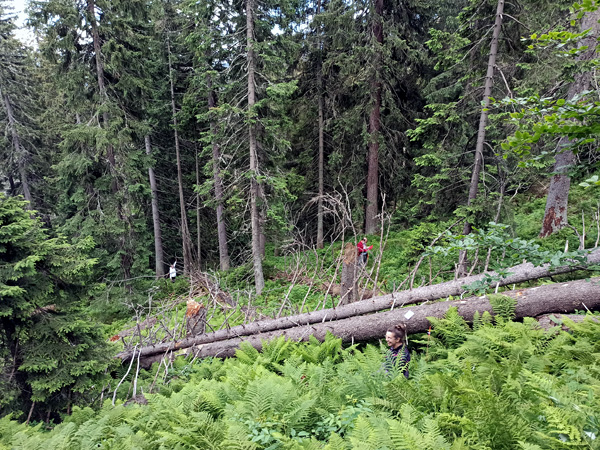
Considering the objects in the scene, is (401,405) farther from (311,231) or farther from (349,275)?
(311,231)

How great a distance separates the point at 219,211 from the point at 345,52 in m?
9.00

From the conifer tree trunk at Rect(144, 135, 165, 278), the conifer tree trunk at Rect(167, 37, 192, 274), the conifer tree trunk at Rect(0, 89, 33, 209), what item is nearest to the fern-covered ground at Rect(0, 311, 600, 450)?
the conifer tree trunk at Rect(167, 37, 192, 274)

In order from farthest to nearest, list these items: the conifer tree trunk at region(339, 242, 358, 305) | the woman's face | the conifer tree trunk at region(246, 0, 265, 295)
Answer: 1. the conifer tree trunk at region(246, 0, 265, 295)
2. the conifer tree trunk at region(339, 242, 358, 305)
3. the woman's face

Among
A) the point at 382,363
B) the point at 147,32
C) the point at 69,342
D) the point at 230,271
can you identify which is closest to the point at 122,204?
the point at 230,271

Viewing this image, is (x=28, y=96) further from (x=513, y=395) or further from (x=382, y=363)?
(x=513, y=395)

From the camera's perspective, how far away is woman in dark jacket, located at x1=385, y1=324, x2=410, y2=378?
4.43 meters

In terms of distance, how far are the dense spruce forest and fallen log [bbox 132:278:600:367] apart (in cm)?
4

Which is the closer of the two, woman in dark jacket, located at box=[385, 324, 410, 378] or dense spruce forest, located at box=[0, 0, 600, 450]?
dense spruce forest, located at box=[0, 0, 600, 450]

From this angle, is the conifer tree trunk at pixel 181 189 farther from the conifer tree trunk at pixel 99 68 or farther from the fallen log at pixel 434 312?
the fallen log at pixel 434 312

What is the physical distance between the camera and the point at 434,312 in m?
5.70

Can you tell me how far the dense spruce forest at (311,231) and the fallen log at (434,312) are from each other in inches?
1.4

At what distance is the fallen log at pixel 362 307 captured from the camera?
21.0ft

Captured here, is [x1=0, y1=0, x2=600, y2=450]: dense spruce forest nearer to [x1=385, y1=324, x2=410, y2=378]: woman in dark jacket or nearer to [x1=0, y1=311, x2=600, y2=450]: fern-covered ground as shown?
[x1=0, y1=311, x2=600, y2=450]: fern-covered ground

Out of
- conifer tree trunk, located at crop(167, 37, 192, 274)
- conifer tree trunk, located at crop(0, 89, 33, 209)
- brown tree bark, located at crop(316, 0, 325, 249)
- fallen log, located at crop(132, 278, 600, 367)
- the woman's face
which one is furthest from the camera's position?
conifer tree trunk, located at crop(0, 89, 33, 209)
